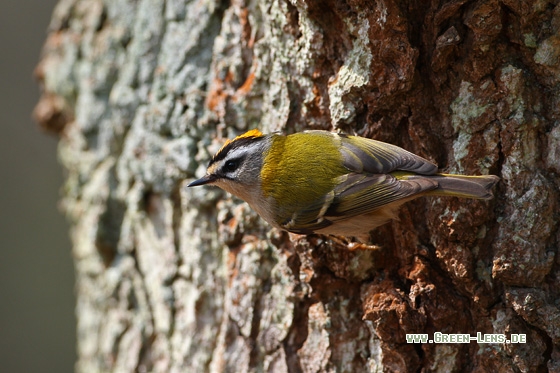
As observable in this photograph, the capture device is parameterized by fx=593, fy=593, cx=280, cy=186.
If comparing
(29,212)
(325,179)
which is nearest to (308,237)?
(325,179)

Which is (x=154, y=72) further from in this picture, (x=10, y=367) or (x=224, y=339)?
(x=10, y=367)

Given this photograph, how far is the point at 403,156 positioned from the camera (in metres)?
2.33

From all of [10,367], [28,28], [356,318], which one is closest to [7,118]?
[28,28]

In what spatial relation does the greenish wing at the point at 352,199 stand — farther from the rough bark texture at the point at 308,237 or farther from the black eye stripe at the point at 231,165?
the black eye stripe at the point at 231,165

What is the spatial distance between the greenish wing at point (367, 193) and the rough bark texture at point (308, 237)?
17cm

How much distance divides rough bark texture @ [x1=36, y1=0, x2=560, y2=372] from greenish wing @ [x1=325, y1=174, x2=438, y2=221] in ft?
0.55

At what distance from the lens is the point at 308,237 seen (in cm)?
261

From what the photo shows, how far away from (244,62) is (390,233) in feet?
3.72

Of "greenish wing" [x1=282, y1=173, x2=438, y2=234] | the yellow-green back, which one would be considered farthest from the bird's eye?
"greenish wing" [x1=282, y1=173, x2=438, y2=234]

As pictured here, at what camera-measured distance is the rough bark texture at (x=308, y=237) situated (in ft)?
6.98

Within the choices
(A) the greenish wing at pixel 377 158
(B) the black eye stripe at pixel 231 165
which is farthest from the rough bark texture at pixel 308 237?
(B) the black eye stripe at pixel 231 165

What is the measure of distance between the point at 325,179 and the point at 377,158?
0.24m

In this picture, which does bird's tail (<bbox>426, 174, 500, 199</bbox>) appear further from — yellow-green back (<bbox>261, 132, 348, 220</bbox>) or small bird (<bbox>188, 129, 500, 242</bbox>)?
yellow-green back (<bbox>261, 132, 348, 220</bbox>)

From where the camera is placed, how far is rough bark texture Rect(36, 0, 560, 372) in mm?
2127
